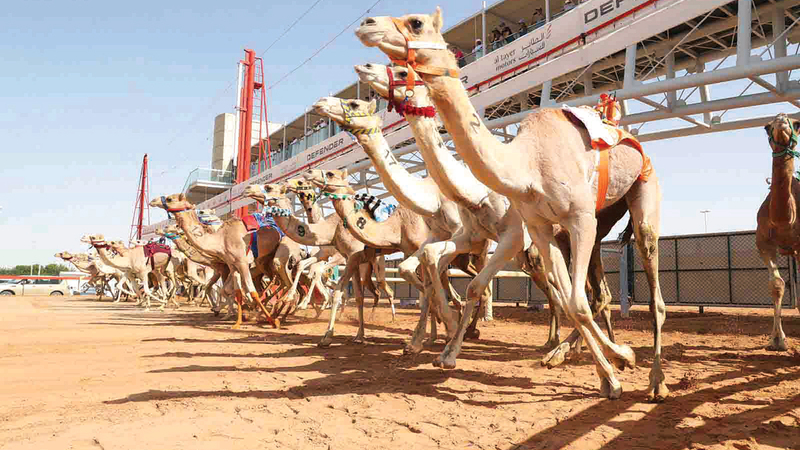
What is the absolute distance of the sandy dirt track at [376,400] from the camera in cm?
348

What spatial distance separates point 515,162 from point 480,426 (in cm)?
196

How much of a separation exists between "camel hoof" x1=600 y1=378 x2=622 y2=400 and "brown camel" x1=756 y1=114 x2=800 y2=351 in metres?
4.14

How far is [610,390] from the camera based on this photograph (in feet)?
14.8

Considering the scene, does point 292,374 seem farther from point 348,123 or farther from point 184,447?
point 348,123

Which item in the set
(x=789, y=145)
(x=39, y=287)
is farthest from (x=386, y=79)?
(x=39, y=287)

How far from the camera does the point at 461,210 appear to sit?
6648 millimetres

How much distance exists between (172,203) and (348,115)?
7.71 metres

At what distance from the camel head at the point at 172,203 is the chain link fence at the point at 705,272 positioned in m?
10.9

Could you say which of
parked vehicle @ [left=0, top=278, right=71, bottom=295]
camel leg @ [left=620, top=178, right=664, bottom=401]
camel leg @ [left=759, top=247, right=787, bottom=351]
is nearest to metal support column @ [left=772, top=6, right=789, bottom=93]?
camel leg @ [left=759, top=247, right=787, bottom=351]

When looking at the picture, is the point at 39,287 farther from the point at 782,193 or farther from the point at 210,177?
the point at 782,193

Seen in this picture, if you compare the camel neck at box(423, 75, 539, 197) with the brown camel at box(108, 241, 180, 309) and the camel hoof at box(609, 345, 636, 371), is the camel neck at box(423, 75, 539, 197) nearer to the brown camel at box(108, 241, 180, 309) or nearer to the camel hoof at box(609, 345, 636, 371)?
the camel hoof at box(609, 345, 636, 371)

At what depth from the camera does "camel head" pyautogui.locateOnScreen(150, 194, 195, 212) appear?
12703mm

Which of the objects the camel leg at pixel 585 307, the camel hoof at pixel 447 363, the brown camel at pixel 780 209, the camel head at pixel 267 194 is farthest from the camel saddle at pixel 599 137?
the camel head at pixel 267 194

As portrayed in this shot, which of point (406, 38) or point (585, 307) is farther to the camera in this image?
point (585, 307)
